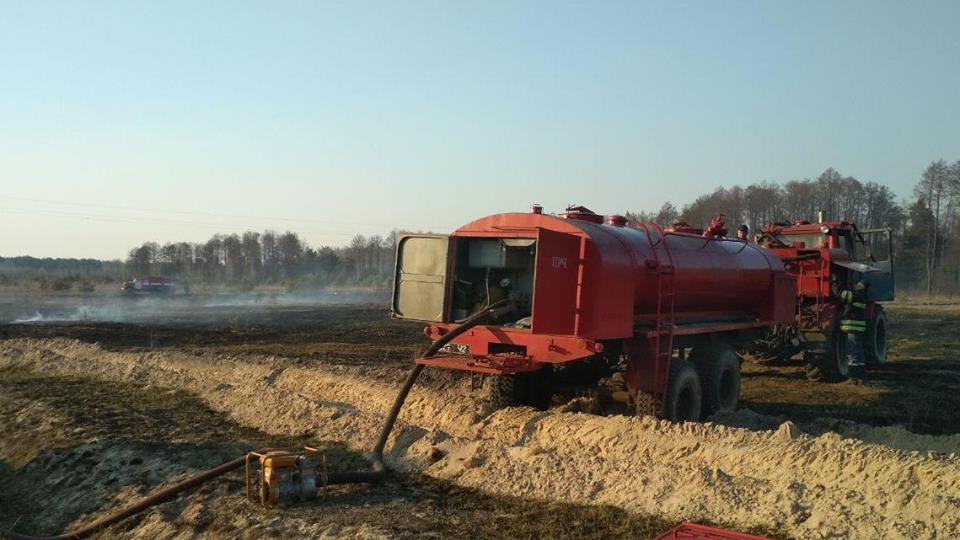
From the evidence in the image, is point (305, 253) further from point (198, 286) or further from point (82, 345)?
point (82, 345)

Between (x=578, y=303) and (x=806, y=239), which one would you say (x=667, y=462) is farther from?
(x=806, y=239)

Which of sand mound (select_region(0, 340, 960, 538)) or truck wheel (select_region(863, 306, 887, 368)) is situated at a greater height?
truck wheel (select_region(863, 306, 887, 368))

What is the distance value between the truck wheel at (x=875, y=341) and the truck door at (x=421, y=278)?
11320 millimetres

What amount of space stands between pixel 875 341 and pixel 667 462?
12359 mm

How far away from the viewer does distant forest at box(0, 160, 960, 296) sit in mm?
61344

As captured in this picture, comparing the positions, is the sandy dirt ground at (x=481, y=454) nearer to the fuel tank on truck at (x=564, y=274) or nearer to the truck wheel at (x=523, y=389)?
the truck wheel at (x=523, y=389)

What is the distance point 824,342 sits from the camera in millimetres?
15109

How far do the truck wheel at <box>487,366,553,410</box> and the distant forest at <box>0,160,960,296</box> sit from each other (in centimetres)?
3267

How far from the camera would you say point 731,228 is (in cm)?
6253

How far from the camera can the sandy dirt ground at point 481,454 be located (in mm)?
5867

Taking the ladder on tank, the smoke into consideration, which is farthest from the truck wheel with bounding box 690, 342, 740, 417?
the smoke

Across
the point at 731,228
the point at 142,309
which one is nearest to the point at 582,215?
the point at 142,309

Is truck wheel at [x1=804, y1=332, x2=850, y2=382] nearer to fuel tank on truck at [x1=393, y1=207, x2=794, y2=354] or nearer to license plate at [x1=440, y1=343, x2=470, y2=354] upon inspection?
fuel tank on truck at [x1=393, y1=207, x2=794, y2=354]

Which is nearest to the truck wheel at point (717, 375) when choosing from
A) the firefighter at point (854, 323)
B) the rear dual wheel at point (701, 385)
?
the rear dual wheel at point (701, 385)
